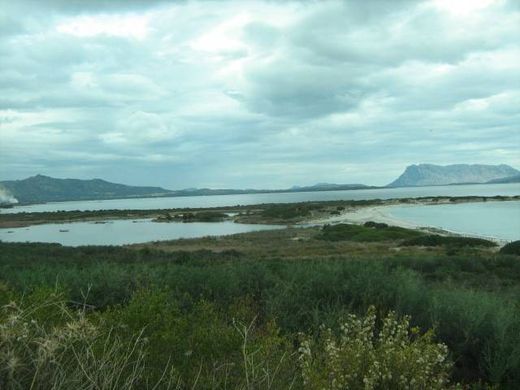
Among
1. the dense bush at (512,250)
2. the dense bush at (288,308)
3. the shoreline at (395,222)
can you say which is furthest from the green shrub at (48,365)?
the shoreline at (395,222)

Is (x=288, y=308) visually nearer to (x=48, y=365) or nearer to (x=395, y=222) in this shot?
(x=48, y=365)

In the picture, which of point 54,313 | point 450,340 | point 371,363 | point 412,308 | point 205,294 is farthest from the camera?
point 205,294

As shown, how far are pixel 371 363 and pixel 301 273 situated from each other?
5.55m

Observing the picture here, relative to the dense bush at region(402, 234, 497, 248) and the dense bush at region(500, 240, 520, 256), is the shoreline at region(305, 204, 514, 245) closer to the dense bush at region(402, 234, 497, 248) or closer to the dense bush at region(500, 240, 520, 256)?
the dense bush at region(402, 234, 497, 248)

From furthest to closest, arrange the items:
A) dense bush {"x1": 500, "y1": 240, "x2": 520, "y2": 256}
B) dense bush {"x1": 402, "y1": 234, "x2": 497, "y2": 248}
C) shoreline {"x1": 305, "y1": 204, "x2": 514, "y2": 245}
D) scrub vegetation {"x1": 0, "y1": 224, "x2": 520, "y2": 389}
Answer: shoreline {"x1": 305, "y1": 204, "x2": 514, "y2": 245}, dense bush {"x1": 402, "y1": 234, "x2": 497, "y2": 248}, dense bush {"x1": 500, "y1": 240, "x2": 520, "y2": 256}, scrub vegetation {"x1": 0, "y1": 224, "x2": 520, "y2": 389}

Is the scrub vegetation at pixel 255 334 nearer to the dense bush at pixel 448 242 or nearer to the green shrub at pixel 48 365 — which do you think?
the green shrub at pixel 48 365

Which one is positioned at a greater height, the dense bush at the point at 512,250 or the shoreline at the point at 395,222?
the dense bush at the point at 512,250

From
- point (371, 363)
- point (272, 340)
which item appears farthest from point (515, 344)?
point (272, 340)

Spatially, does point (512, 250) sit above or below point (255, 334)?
below

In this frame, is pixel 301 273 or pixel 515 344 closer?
pixel 515 344

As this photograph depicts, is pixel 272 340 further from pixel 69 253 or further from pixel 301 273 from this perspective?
pixel 69 253

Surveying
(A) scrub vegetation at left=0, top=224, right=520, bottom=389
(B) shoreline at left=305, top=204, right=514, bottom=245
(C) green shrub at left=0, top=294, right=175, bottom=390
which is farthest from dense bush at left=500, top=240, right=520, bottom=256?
(C) green shrub at left=0, top=294, right=175, bottom=390

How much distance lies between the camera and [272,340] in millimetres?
4309

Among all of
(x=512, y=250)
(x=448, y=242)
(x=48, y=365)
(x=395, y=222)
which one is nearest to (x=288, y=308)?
(x=48, y=365)
